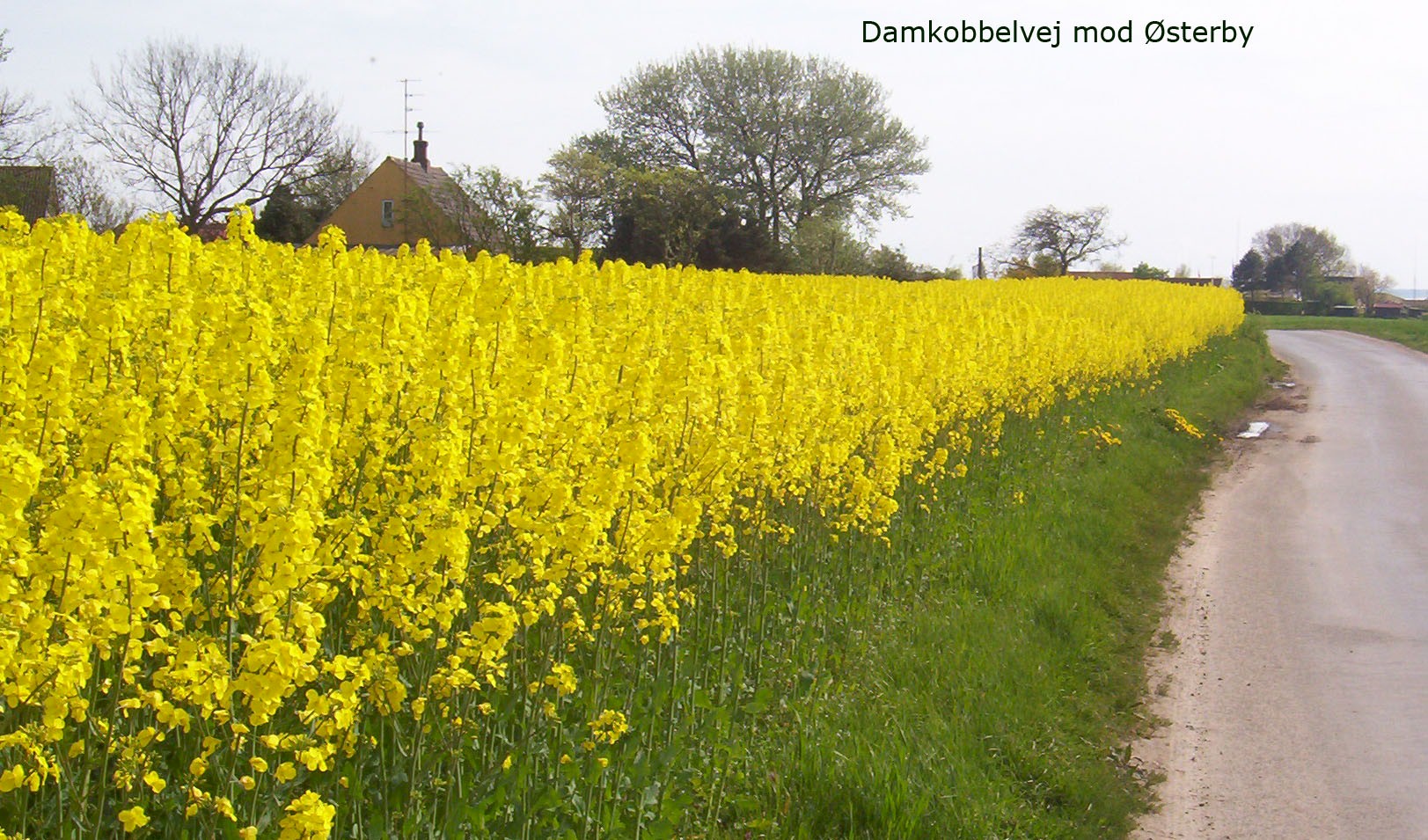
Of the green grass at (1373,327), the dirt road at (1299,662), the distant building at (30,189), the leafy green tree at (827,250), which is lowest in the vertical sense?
the dirt road at (1299,662)

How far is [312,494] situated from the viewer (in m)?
3.38

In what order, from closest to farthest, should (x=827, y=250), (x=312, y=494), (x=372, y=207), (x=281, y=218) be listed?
(x=312, y=494) < (x=281, y=218) < (x=827, y=250) < (x=372, y=207)

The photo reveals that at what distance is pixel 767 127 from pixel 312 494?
5114 cm

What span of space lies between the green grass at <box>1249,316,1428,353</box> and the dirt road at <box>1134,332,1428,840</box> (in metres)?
28.2

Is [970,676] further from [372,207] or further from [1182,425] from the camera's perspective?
[372,207]

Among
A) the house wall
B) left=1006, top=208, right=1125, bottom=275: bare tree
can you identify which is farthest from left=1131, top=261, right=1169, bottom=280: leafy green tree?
the house wall

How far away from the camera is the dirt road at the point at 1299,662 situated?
19.5 feet

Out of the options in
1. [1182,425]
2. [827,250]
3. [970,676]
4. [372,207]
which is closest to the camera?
[970,676]

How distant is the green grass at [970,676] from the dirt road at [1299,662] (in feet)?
0.89

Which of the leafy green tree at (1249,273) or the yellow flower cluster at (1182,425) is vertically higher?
the leafy green tree at (1249,273)

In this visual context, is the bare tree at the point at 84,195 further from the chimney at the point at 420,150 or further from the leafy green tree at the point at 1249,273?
the leafy green tree at the point at 1249,273

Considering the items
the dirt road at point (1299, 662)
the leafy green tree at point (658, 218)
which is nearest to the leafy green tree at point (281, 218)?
the leafy green tree at point (658, 218)

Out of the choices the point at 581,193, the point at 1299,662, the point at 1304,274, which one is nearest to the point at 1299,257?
the point at 1304,274

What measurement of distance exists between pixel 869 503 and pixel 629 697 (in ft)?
10.8
